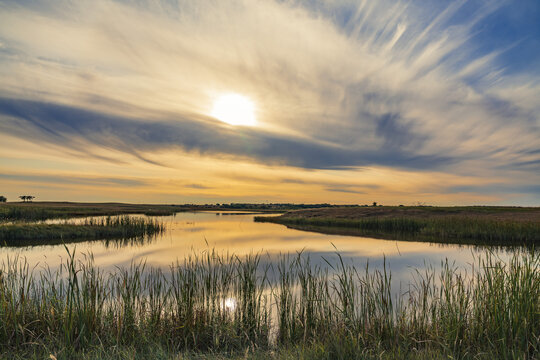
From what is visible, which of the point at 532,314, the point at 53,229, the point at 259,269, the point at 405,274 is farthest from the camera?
the point at 53,229

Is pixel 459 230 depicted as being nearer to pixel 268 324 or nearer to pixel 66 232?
pixel 268 324

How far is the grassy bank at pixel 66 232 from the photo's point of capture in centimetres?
2297

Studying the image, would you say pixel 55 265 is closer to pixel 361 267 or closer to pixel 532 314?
pixel 361 267

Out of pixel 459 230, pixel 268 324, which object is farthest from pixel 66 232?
pixel 459 230

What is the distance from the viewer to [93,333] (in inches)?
223

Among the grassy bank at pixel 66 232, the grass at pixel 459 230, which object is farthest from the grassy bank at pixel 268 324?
the grassy bank at pixel 66 232

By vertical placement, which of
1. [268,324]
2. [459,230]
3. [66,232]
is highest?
[268,324]

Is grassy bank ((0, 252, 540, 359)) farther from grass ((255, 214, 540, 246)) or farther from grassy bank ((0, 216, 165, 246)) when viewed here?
grassy bank ((0, 216, 165, 246))

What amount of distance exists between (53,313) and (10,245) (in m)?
20.8

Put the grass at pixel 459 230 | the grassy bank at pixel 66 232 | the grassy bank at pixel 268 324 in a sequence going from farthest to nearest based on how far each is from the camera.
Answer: the grass at pixel 459 230 → the grassy bank at pixel 66 232 → the grassy bank at pixel 268 324

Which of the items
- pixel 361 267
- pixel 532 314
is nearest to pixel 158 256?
pixel 361 267

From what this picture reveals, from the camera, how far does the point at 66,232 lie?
25250mm

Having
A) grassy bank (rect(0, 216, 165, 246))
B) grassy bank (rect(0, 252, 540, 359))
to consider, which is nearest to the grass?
grassy bank (rect(0, 252, 540, 359))

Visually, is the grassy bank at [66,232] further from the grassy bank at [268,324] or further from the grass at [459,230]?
the grass at [459,230]
